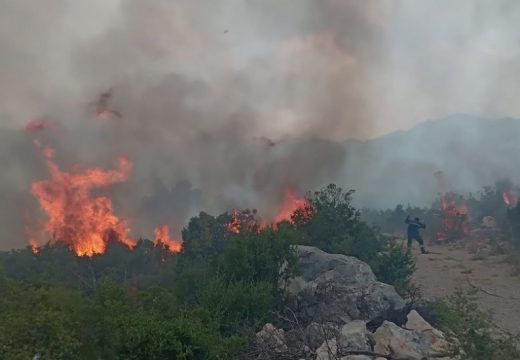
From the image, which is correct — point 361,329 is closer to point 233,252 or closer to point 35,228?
point 233,252

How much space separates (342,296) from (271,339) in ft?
15.0

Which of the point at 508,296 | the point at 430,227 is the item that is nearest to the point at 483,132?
the point at 430,227

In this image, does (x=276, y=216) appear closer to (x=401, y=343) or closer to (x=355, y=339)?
(x=355, y=339)

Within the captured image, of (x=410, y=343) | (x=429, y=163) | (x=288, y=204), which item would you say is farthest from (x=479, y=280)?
(x=429, y=163)

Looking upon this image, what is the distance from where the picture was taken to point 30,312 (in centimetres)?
1249

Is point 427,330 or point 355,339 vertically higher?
point 355,339

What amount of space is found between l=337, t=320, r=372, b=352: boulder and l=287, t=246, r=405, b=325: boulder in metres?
1.36

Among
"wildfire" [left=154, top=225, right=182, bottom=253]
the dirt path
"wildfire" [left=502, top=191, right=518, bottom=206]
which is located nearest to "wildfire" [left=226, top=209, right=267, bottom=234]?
"wildfire" [left=154, top=225, right=182, bottom=253]

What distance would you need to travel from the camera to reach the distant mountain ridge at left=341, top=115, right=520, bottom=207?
67750 millimetres

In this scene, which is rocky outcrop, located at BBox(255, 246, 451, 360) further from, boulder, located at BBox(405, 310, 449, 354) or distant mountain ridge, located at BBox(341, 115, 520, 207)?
distant mountain ridge, located at BBox(341, 115, 520, 207)

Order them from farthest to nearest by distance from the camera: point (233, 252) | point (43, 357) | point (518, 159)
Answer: point (518, 159) → point (233, 252) → point (43, 357)

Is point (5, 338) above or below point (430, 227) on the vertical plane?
below

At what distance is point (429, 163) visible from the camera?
74.6 m

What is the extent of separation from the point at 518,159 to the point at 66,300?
70952mm
